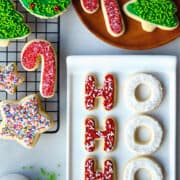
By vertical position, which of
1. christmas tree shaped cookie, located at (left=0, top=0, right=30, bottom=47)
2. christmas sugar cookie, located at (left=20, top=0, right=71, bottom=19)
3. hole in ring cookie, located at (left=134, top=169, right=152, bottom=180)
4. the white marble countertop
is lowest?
hole in ring cookie, located at (left=134, top=169, right=152, bottom=180)

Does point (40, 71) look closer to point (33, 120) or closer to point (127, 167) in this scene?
point (33, 120)

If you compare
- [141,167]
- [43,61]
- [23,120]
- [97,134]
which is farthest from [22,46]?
[141,167]

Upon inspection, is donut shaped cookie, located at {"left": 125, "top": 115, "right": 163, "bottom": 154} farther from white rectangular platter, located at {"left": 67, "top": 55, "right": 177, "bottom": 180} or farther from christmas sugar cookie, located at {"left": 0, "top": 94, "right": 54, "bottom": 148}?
christmas sugar cookie, located at {"left": 0, "top": 94, "right": 54, "bottom": 148}

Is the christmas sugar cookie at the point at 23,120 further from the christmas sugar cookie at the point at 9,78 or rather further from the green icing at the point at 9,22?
the green icing at the point at 9,22

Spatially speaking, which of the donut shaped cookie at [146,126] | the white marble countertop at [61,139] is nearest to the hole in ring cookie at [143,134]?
the donut shaped cookie at [146,126]

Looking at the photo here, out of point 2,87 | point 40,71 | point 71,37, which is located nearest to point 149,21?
point 71,37

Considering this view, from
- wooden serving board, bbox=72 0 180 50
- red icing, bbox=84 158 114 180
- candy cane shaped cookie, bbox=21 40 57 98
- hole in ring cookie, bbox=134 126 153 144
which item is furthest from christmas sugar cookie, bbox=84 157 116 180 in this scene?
wooden serving board, bbox=72 0 180 50

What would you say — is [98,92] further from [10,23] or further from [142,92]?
[10,23]
